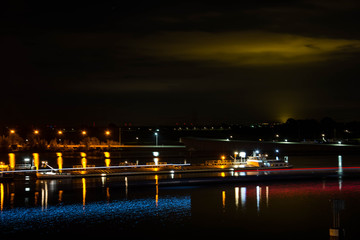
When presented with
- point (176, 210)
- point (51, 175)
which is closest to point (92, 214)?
point (176, 210)

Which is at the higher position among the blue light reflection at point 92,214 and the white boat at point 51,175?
the white boat at point 51,175

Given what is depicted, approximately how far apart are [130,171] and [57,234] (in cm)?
4230

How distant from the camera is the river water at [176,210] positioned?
38.0 m

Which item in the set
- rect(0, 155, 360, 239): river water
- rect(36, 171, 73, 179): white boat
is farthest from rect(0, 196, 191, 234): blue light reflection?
rect(36, 171, 73, 179): white boat

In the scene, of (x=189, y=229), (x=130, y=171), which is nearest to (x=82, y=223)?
(x=189, y=229)

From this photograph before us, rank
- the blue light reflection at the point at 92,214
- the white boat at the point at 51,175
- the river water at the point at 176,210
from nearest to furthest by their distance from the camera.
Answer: the river water at the point at 176,210 → the blue light reflection at the point at 92,214 → the white boat at the point at 51,175

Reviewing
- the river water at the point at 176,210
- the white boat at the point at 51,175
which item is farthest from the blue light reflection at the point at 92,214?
the white boat at the point at 51,175

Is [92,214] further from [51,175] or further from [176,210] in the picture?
[51,175]

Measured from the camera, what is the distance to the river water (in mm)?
37972

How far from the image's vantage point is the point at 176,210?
150 ft

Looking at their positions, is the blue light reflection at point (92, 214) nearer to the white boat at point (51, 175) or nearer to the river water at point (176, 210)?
the river water at point (176, 210)

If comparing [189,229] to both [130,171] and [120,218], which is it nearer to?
[120,218]

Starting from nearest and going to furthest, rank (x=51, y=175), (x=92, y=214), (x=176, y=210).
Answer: (x=92, y=214), (x=176, y=210), (x=51, y=175)

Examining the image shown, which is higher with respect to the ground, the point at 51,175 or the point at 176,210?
the point at 51,175
